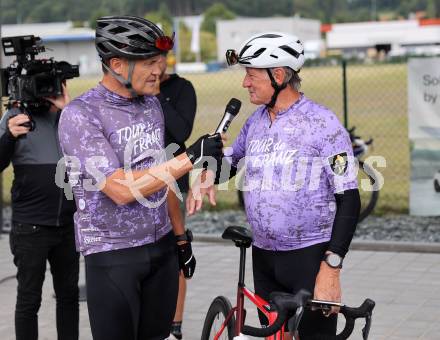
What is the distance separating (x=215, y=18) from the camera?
17762 centimetres

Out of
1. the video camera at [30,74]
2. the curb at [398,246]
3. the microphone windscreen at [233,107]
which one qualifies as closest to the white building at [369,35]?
the curb at [398,246]

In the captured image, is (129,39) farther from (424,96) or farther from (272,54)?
(424,96)

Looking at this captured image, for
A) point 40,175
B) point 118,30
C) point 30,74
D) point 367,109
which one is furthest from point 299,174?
point 367,109

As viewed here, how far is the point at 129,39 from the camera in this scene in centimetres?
367

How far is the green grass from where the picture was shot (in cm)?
1295

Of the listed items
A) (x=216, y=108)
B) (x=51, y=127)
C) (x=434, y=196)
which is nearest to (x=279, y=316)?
(x=51, y=127)

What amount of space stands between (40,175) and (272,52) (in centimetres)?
186

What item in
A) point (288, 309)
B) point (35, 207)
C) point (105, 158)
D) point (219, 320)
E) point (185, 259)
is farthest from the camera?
point (35, 207)

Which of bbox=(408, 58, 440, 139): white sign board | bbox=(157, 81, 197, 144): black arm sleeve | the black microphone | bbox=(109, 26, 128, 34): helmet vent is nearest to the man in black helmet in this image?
bbox=(109, 26, 128, 34): helmet vent

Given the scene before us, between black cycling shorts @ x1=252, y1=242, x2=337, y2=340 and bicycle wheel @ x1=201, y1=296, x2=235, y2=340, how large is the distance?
0.23m

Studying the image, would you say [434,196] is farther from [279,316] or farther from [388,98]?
[388,98]

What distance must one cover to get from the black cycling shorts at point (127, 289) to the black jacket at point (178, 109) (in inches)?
68.0

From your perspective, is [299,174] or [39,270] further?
[39,270]

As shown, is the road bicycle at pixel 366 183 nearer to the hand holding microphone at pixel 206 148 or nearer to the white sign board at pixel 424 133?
the white sign board at pixel 424 133
